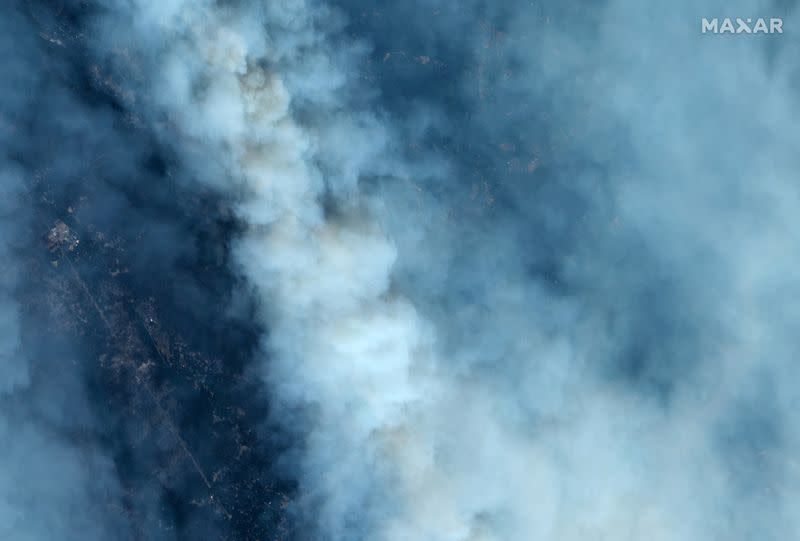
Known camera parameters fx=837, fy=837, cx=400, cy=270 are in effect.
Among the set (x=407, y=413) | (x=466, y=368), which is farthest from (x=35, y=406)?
(x=466, y=368)

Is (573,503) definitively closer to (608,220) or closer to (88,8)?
(608,220)

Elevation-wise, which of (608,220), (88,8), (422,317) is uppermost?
(88,8)

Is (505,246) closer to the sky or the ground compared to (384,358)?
closer to the sky

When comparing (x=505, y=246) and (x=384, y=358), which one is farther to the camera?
(x=505, y=246)

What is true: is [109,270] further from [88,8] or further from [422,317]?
[422,317]

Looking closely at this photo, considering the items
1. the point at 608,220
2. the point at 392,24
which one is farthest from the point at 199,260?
the point at 608,220

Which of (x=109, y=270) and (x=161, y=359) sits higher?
(x=109, y=270)
